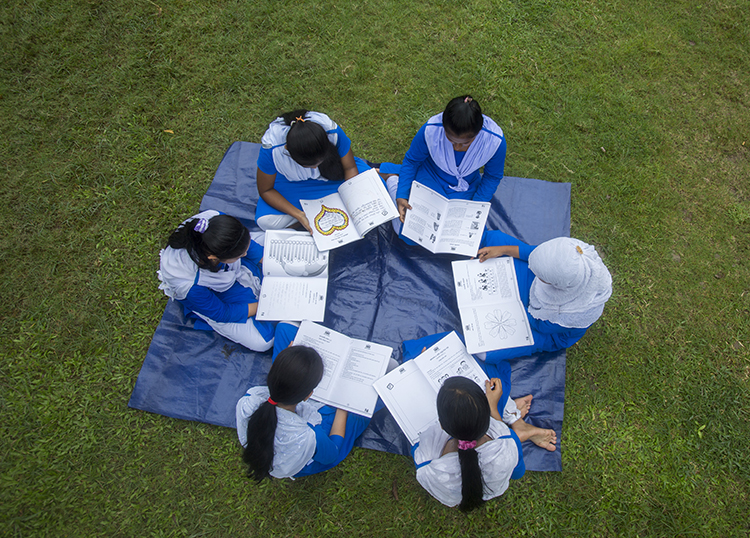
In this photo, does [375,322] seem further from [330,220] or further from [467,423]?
[467,423]

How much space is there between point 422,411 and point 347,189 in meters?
1.74

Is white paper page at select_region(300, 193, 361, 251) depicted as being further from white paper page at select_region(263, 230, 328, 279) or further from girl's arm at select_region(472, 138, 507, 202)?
girl's arm at select_region(472, 138, 507, 202)

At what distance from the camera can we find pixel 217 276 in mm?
2521

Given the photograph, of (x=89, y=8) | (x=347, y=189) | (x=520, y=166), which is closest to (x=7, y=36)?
(x=89, y=8)

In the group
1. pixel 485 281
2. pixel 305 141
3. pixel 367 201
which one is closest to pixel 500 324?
pixel 485 281

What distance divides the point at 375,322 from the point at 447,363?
65cm

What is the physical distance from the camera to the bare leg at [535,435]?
272 cm

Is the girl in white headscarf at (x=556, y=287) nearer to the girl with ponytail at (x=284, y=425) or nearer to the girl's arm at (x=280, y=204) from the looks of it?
the girl with ponytail at (x=284, y=425)

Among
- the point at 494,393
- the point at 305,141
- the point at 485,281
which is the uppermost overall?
the point at 305,141

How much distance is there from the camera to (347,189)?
3043mm

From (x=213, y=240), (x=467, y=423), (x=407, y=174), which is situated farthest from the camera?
(x=407, y=174)

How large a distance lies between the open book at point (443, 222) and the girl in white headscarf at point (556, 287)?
0.16 meters

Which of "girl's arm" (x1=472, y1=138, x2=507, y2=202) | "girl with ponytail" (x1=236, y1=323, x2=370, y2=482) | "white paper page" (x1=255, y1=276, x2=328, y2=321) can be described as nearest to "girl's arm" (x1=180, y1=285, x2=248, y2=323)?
"white paper page" (x1=255, y1=276, x2=328, y2=321)

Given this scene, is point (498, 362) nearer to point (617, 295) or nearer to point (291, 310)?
point (617, 295)
